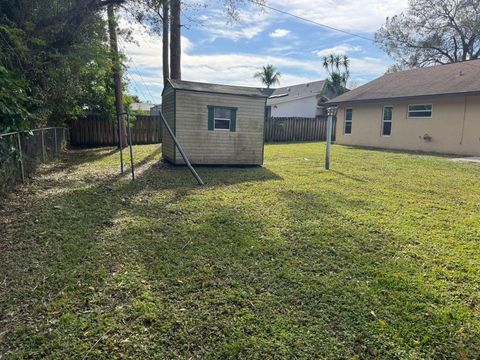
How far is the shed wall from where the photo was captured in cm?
925

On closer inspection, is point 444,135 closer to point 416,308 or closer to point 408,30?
point 416,308

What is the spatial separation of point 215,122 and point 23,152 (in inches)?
192

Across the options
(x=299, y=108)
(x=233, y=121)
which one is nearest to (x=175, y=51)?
(x=233, y=121)

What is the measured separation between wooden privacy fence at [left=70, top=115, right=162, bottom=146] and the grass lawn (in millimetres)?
9980

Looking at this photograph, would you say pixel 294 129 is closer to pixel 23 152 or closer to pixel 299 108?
pixel 299 108

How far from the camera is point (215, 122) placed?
31.6ft

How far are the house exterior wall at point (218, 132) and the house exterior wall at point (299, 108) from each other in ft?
77.7

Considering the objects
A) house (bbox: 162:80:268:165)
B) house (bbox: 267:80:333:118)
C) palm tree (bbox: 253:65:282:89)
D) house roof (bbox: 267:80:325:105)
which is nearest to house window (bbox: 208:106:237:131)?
house (bbox: 162:80:268:165)

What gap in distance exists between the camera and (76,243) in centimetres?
388

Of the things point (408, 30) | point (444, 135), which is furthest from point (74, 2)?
point (408, 30)

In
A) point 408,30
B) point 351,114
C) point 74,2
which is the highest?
point 408,30

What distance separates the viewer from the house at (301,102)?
32.3 metres

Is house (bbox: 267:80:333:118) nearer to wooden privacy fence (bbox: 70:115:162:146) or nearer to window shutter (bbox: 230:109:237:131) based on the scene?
wooden privacy fence (bbox: 70:115:162:146)

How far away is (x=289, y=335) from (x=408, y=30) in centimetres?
3218
